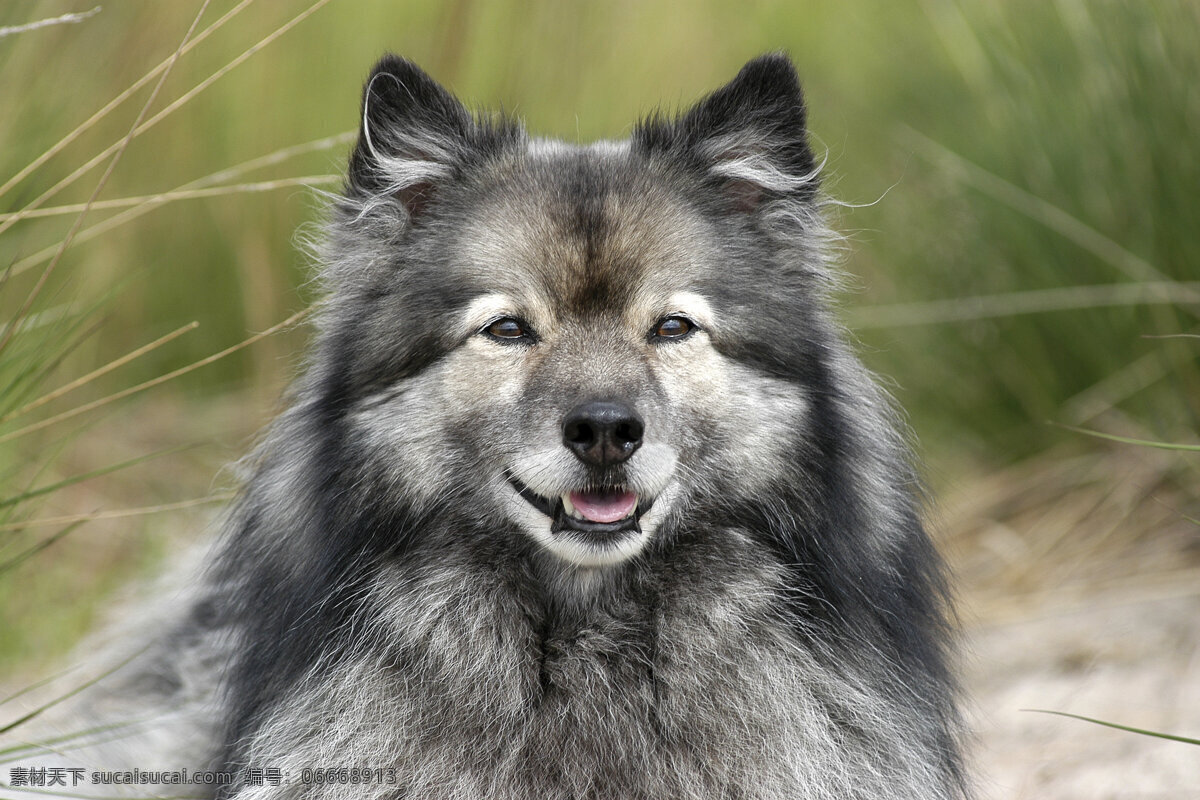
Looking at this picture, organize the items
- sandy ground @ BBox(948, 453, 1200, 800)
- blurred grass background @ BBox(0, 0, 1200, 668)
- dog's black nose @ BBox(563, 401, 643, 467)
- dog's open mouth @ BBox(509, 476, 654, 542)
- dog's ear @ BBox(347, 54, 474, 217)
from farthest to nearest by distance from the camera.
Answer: blurred grass background @ BBox(0, 0, 1200, 668)
sandy ground @ BBox(948, 453, 1200, 800)
dog's ear @ BBox(347, 54, 474, 217)
dog's open mouth @ BBox(509, 476, 654, 542)
dog's black nose @ BBox(563, 401, 643, 467)

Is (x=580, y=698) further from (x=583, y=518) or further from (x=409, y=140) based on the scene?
(x=409, y=140)

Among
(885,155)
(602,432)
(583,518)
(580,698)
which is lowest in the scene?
(580,698)

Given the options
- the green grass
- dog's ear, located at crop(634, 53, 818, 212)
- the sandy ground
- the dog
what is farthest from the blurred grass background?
the dog

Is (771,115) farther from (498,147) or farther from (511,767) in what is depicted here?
(511,767)

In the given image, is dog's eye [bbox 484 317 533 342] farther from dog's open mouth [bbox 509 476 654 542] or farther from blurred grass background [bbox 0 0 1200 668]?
blurred grass background [bbox 0 0 1200 668]

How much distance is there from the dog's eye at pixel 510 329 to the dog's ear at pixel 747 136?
2.21ft

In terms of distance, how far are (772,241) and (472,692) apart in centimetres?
153

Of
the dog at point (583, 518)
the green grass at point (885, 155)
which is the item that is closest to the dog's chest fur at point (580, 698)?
the dog at point (583, 518)

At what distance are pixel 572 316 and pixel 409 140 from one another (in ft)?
2.47

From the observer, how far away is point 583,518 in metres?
2.89

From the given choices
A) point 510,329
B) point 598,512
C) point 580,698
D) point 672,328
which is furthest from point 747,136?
point 580,698

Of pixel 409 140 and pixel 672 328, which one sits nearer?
pixel 672 328

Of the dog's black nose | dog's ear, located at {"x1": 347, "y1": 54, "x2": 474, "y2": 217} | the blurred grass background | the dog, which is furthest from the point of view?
the blurred grass background

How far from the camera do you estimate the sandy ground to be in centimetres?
423
